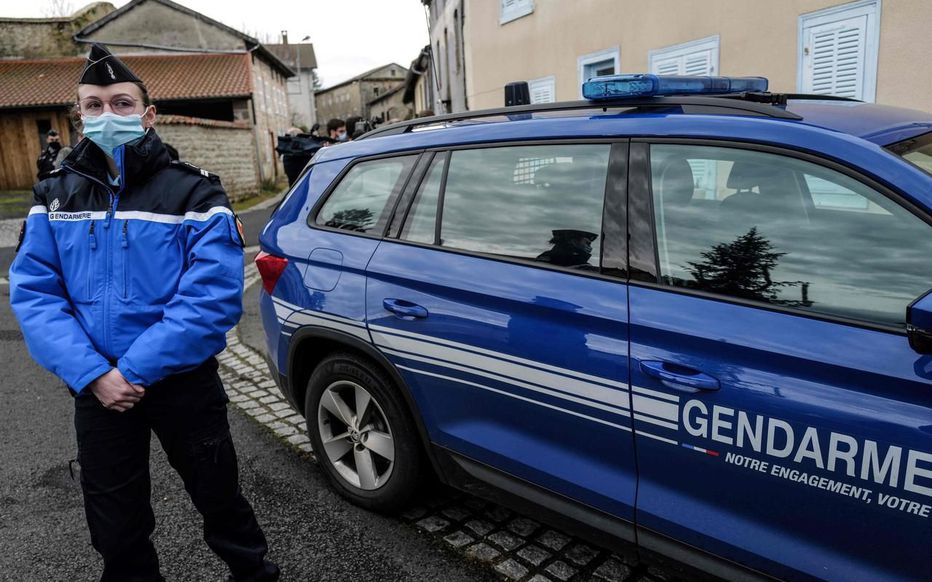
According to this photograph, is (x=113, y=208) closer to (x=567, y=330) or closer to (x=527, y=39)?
(x=567, y=330)

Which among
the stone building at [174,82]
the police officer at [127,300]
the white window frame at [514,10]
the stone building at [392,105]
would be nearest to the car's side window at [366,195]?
the police officer at [127,300]

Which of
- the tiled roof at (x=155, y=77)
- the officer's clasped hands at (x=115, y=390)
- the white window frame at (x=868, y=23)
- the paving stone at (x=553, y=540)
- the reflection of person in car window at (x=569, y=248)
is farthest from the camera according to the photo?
the tiled roof at (x=155, y=77)

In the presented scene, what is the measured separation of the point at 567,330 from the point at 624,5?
27.7ft

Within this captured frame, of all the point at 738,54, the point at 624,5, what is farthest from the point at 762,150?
the point at 624,5

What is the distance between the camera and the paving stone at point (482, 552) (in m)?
2.69

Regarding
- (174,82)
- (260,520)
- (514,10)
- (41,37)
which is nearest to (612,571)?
(260,520)

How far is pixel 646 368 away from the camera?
1.93 m

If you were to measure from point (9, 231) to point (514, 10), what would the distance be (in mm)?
12079

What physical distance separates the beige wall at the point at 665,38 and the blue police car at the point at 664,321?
4.43 meters

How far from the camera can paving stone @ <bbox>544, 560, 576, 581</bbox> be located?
8.36ft

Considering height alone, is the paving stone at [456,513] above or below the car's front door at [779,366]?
below

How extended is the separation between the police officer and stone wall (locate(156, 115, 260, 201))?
1650cm

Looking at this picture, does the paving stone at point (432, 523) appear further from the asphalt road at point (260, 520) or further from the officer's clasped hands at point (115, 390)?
the officer's clasped hands at point (115, 390)

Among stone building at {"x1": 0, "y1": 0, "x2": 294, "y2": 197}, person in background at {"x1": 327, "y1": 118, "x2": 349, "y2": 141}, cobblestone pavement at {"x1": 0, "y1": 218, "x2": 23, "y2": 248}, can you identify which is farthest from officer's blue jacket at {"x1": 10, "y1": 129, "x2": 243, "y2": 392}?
stone building at {"x1": 0, "y1": 0, "x2": 294, "y2": 197}
